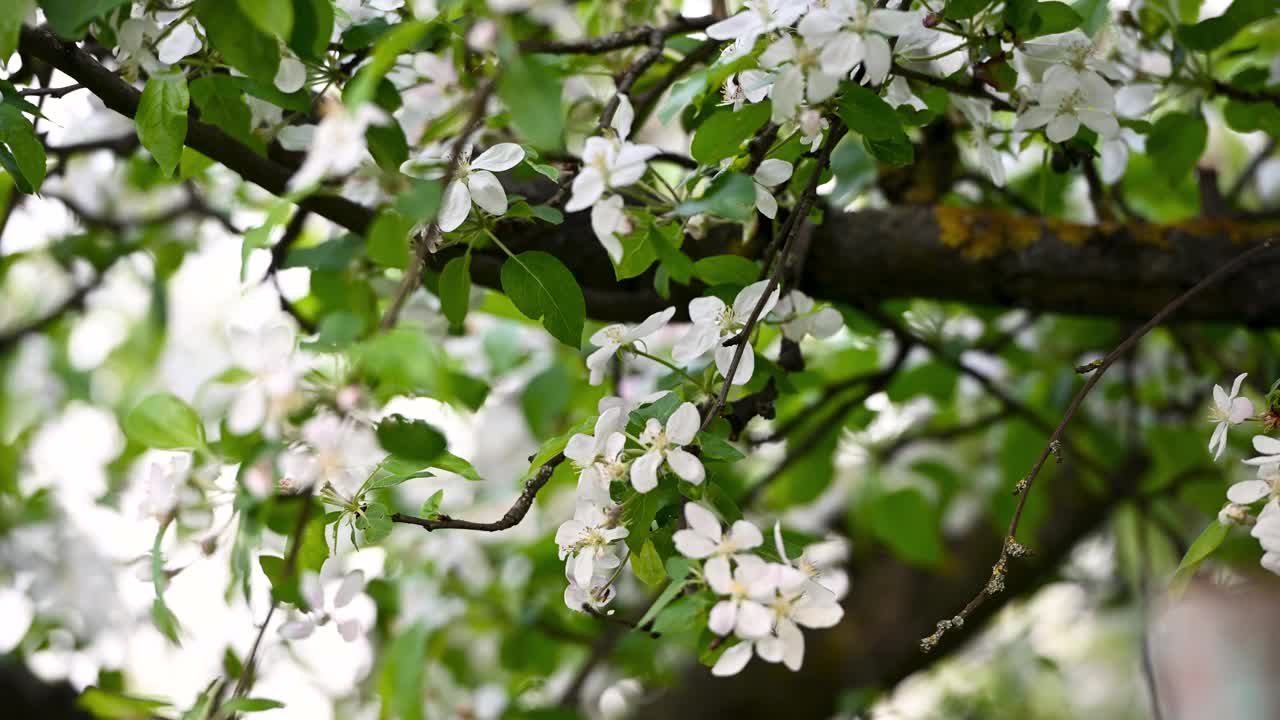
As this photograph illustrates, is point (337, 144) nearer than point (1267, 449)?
Yes

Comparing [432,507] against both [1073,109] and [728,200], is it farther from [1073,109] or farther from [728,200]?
[1073,109]

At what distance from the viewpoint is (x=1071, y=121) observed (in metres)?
0.76

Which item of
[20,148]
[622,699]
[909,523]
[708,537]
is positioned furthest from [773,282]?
[622,699]

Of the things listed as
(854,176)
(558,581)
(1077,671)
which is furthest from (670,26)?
(1077,671)

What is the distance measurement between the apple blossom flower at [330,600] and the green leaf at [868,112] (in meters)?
0.43

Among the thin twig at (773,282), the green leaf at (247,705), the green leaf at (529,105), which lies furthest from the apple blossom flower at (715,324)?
the green leaf at (247,705)

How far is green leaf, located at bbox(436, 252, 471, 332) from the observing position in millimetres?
→ 694

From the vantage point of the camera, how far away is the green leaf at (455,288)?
694 millimetres

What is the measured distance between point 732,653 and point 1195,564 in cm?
29

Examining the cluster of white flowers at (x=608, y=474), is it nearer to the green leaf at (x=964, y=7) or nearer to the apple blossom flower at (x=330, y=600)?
the apple blossom flower at (x=330, y=600)

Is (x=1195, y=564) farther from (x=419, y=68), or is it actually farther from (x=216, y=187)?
(x=216, y=187)

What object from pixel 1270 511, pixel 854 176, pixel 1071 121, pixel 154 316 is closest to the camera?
pixel 1270 511

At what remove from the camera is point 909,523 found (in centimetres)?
155

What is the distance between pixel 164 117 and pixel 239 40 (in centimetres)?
11
